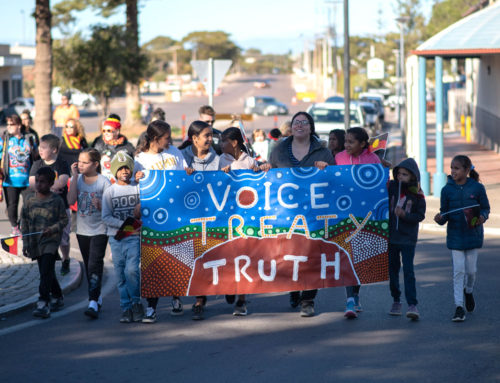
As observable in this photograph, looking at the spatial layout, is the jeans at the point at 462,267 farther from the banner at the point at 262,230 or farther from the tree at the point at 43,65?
the tree at the point at 43,65

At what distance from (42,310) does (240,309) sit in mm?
1837

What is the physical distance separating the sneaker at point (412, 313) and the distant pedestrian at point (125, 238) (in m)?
2.43

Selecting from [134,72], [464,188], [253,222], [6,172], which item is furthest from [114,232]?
[134,72]

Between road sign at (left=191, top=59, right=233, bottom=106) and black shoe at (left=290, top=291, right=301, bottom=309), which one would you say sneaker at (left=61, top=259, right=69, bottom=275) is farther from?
road sign at (left=191, top=59, right=233, bottom=106)

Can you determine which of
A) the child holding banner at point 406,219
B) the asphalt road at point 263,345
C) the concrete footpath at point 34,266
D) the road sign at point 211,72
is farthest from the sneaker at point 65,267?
the road sign at point 211,72

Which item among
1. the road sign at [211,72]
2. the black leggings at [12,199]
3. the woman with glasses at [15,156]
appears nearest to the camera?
the woman with glasses at [15,156]

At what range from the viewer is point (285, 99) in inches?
3767

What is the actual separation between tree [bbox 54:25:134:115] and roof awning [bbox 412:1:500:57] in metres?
16.5

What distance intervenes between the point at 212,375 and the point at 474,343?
2241mm

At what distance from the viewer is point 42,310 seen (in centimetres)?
834

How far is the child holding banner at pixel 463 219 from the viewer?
8109 mm

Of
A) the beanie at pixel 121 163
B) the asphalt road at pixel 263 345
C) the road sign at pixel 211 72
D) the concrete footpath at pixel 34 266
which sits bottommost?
the asphalt road at pixel 263 345

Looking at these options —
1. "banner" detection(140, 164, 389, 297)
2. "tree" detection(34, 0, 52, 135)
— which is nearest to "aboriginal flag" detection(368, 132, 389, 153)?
"banner" detection(140, 164, 389, 297)

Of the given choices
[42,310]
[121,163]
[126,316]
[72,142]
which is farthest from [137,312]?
[72,142]
